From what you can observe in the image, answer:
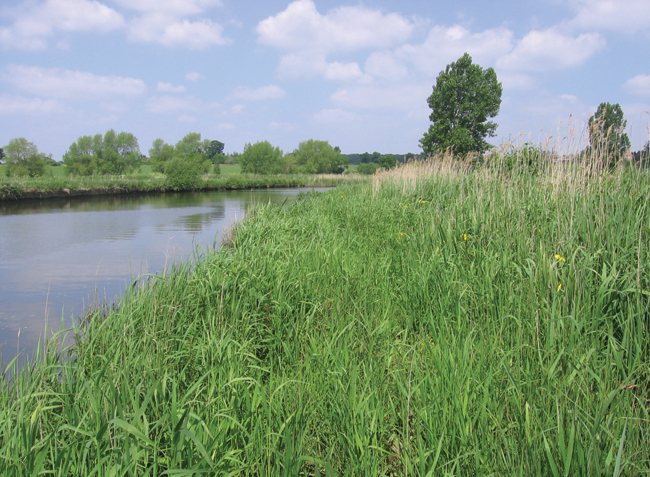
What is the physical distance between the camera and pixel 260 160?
6091 centimetres

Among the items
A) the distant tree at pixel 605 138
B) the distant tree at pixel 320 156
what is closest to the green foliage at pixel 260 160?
the distant tree at pixel 320 156

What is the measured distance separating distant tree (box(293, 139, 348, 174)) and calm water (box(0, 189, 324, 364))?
56.4 metres

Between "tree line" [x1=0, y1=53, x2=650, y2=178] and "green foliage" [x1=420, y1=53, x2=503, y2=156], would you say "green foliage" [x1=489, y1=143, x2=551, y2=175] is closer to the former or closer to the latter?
"tree line" [x1=0, y1=53, x2=650, y2=178]

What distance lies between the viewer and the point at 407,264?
3.99 metres

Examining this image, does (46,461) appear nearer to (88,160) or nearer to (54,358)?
(54,358)

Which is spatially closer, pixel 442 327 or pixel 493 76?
pixel 442 327

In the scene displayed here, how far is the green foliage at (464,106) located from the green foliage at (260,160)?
30.9 meters

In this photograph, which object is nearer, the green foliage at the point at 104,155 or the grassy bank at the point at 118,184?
the grassy bank at the point at 118,184

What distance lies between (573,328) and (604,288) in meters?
0.46

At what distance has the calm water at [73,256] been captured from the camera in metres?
4.99

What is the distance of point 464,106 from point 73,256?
101 ft

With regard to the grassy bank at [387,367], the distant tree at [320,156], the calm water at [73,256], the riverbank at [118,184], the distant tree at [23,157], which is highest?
the distant tree at [320,156]

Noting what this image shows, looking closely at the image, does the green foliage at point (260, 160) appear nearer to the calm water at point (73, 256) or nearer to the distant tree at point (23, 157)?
the distant tree at point (23, 157)

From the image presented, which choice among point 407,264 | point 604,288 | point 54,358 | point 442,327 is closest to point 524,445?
point 442,327
